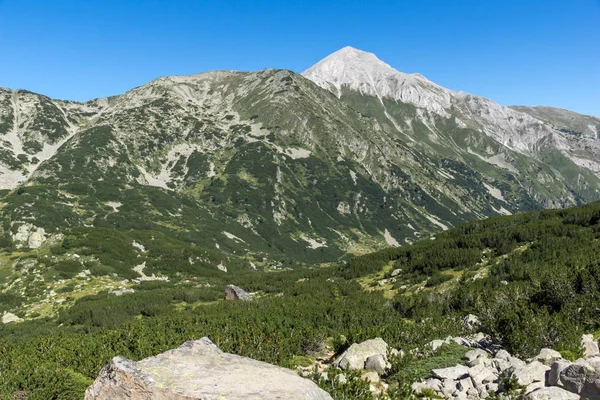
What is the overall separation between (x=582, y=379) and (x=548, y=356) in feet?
12.0

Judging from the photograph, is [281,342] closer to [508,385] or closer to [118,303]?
[508,385]

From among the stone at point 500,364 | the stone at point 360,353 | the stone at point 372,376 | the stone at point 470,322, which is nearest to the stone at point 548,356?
the stone at point 500,364

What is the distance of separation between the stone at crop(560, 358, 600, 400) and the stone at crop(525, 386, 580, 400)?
1.45ft

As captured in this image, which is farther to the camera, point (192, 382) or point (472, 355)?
Result: point (472, 355)

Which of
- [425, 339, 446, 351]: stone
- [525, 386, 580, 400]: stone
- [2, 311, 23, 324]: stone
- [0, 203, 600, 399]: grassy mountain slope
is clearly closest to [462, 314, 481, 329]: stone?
[0, 203, 600, 399]: grassy mountain slope

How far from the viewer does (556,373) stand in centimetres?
1042

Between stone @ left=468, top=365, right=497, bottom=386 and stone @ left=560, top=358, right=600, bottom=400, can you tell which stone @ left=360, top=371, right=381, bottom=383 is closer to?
stone @ left=468, top=365, right=497, bottom=386

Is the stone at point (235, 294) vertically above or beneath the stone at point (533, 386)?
beneath

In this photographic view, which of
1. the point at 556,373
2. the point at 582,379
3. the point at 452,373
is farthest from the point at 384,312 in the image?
the point at 582,379

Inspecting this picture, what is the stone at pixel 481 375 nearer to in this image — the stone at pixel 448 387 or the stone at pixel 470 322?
the stone at pixel 448 387

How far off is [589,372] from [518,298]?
1481 cm

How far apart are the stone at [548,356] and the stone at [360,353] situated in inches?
231

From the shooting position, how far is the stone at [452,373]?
12.7 m

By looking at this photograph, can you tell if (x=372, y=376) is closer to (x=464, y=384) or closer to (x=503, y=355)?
(x=464, y=384)
